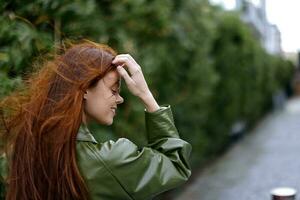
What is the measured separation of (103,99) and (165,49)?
4.12 metres

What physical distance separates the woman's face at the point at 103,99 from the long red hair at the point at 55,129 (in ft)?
0.10

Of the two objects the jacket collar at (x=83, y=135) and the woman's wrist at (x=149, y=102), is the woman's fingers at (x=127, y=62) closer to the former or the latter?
the woman's wrist at (x=149, y=102)

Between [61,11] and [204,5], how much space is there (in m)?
4.13

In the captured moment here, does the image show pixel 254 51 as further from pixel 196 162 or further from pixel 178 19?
pixel 178 19

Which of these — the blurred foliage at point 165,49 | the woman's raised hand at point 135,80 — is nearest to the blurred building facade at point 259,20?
the blurred foliage at point 165,49

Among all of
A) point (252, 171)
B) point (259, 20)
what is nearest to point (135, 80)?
point (252, 171)

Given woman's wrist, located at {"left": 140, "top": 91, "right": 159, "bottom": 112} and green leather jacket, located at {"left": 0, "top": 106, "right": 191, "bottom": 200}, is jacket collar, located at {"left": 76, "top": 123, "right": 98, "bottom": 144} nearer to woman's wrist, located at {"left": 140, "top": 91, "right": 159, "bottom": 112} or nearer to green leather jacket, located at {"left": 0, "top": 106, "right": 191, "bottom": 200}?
green leather jacket, located at {"left": 0, "top": 106, "right": 191, "bottom": 200}

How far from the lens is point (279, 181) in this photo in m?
7.03

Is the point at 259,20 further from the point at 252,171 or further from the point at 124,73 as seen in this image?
the point at 124,73

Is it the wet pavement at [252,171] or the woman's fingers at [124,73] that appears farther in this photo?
the wet pavement at [252,171]

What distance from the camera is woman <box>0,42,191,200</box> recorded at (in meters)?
1.83

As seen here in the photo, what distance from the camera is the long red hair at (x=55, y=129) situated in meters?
1.83

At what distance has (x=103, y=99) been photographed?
1935 millimetres

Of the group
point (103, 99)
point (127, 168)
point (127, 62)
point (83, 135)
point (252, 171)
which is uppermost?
point (127, 62)
